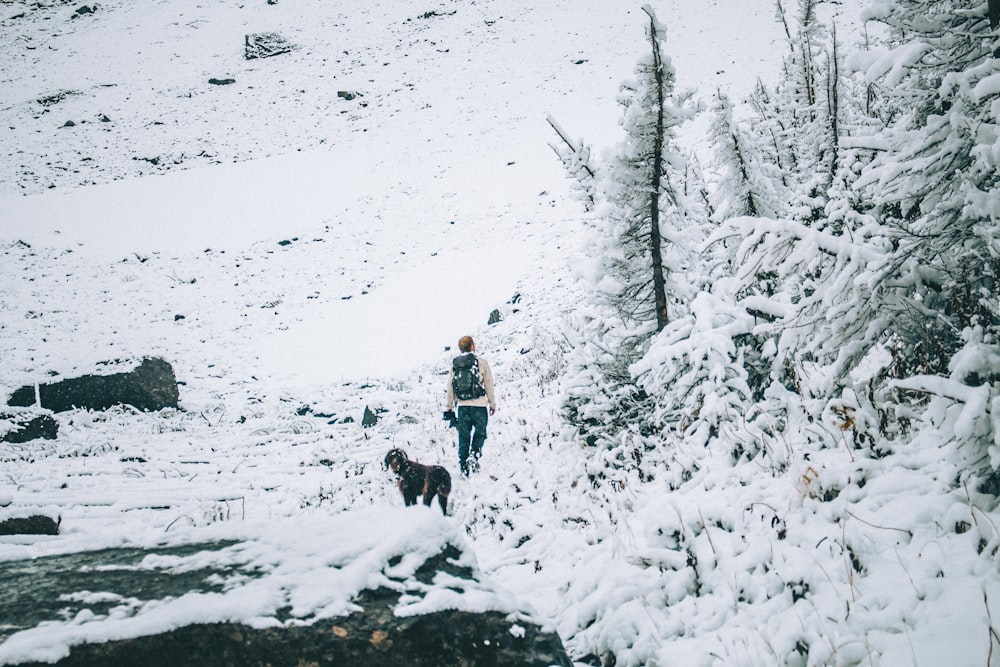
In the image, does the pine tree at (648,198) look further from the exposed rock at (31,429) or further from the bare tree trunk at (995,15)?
the exposed rock at (31,429)

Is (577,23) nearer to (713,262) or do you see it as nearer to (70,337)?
(70,337)

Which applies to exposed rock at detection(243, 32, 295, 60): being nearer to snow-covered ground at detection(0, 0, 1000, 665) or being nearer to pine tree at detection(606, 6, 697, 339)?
snow-covered ground at detection(0, 0, 1000, 665)

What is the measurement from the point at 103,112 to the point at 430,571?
48.3 meters

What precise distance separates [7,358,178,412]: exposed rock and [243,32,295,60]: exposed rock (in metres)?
42.3

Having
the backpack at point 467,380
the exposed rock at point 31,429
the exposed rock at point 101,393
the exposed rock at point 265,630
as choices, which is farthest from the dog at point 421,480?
the exposed rock at point 101,393

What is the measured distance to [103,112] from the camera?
3738cm

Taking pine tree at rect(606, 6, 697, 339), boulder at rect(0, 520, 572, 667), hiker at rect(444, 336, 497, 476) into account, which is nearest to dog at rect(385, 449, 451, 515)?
hiker at rect(444, 336, 497, 476)

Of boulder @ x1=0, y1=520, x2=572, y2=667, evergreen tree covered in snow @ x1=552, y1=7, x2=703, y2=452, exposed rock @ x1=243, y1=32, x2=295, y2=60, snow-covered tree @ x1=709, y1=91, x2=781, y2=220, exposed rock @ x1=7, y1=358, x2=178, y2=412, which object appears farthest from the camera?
exposed rock @ x1=243, y1=32, x2=295, y2=60

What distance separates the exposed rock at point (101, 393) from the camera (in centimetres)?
1347

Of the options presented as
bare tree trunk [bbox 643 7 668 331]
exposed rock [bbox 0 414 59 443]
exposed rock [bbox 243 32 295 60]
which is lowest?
exposed rock [bbox 0 414 59 443]

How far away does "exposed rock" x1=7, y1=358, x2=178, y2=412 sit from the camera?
13469mm

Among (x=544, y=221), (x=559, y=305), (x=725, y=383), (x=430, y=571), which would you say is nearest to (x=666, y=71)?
(x=725, y=383)

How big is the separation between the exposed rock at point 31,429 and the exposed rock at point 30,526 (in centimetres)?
783

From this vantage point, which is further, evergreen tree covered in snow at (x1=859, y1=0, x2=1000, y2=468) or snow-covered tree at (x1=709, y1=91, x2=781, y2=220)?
snow-covered tree at (x1=709, y1=91, x2=781, y2=220)
